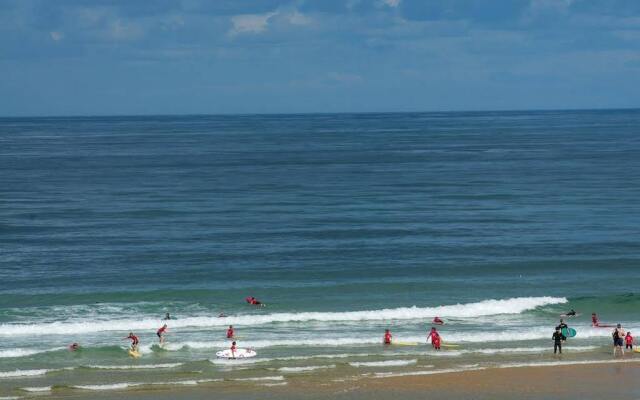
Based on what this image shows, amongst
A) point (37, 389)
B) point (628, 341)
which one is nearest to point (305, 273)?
point (628, 341)

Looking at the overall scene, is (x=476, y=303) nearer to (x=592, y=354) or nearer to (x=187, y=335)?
(x=592, y=354)

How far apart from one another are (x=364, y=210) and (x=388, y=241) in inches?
499

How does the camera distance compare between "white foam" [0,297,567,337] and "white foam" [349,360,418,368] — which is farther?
"white foam" [0,297,567,337]

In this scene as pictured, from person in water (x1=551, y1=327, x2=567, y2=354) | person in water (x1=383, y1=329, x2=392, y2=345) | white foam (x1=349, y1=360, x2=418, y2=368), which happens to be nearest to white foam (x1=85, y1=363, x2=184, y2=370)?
white foam (x1=349, y1=360, x2=418, y2=368)

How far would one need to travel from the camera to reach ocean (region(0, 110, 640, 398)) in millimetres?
35625

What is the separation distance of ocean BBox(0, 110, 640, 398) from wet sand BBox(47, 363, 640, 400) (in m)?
1.00

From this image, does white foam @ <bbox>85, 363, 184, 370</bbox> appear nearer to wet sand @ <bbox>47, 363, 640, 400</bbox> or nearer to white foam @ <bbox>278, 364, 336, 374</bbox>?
wet sand @ <bbox>47, 363, 640, 400</bbox>

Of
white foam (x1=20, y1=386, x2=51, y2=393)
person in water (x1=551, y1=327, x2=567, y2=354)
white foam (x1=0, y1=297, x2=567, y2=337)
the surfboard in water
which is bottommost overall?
white foam (x1=20, y1=386, x2=51, y2=393)

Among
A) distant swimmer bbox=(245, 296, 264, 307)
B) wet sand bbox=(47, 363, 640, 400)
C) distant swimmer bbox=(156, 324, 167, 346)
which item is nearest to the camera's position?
wet sand bbox=(47, 363, 640, 400)

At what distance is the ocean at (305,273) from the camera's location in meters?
35.6

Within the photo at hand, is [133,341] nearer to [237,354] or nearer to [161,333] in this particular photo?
[161,333]

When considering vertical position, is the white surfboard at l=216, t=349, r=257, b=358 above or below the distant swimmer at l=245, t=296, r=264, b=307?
below

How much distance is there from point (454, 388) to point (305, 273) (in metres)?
20.5

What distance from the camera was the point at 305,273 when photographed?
50.4m
